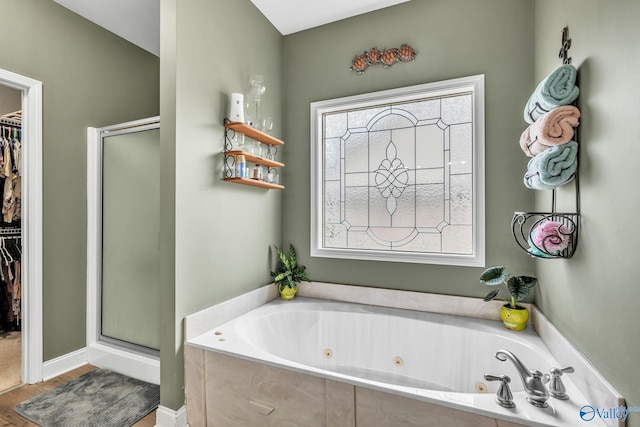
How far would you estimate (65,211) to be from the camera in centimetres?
231

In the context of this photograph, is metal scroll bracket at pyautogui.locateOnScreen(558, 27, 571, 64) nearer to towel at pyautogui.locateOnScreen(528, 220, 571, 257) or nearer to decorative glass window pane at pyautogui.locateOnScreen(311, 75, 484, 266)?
decorative glass window pane at pyautogui.locateOnScreen(311, 75, 484, 266)

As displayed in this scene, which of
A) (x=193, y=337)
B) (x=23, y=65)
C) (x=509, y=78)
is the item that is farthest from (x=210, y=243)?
(x=509, y=78)

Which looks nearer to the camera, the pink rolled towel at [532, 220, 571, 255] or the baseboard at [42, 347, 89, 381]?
the pink rolled towel at [532, 220, 571, 255]

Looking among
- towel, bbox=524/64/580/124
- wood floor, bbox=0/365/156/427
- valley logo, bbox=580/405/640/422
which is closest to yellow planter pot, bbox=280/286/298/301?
wood floor, bbox=0/365/156/427

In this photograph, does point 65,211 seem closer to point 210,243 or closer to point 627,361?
point 210,243

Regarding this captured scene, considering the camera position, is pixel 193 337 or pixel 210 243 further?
pixel 210 243

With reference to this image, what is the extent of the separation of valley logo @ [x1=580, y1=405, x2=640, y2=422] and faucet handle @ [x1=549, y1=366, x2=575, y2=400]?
7 centimetres

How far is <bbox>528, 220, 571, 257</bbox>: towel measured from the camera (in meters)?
1.27

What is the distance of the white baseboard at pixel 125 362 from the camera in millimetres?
2133

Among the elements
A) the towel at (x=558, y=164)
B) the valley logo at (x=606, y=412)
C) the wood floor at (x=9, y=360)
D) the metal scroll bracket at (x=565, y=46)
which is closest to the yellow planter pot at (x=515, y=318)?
the valley logo at (x=606, y=412)

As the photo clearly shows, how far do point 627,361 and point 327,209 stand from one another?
6.18 feet

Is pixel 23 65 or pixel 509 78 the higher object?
pixel 23 65

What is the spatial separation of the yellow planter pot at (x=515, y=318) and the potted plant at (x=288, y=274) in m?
1.38

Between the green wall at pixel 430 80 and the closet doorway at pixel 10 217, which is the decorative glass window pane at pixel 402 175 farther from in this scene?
the closet doorway at pixel 10 217
